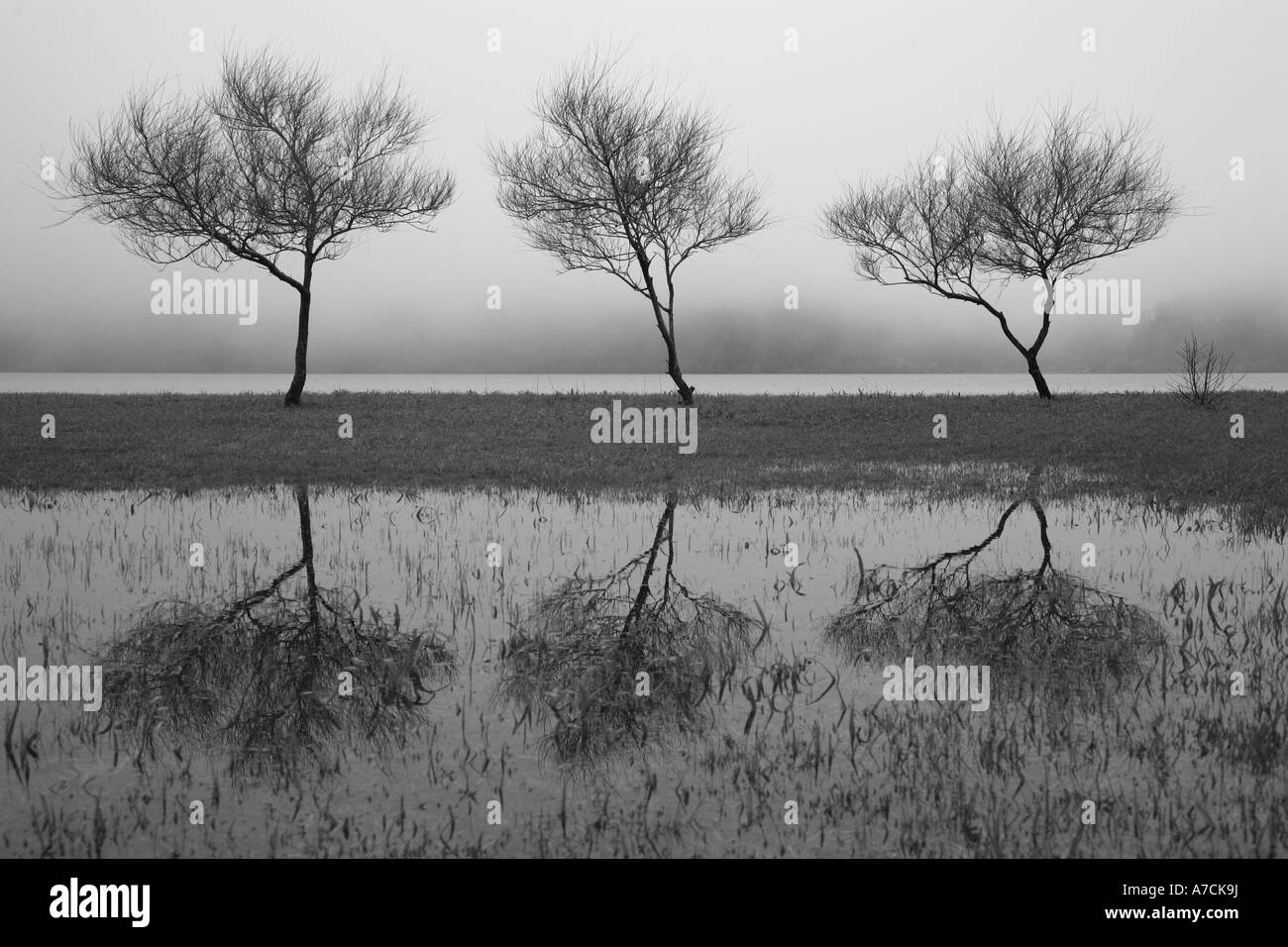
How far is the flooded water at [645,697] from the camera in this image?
5.14 meters

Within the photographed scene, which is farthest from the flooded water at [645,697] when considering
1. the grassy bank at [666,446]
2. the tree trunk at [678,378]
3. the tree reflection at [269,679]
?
the tree trunk at [678,378]

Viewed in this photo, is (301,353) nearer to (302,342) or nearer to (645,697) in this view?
(302,342)

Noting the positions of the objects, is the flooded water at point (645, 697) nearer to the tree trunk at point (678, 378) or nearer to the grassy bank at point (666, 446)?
the grassy bank at point (666, 446)

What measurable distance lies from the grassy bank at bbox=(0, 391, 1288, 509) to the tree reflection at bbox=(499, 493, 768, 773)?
342 inches

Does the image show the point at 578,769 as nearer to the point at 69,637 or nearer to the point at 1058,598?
the point at 69,637

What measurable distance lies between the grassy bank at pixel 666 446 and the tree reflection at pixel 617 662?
28.5 ft

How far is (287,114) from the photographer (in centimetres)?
3491

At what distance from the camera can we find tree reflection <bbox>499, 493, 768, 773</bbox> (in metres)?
6.46

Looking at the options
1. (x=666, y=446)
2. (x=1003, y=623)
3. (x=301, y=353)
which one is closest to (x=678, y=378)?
(x=666, y=446)

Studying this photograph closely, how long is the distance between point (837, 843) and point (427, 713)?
3146 millimetres

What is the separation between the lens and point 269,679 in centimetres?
744

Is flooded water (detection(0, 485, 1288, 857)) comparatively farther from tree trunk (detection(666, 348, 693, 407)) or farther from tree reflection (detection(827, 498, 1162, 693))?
tree trunk (detection(666, 348, 693, 407))

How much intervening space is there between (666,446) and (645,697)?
19463 mm

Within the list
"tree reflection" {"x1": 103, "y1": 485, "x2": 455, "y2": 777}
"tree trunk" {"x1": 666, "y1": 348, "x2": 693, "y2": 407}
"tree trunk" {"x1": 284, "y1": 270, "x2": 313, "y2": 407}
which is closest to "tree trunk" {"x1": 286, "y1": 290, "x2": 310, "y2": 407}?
"tree trunk" {"x1": 284, "y1": 270, "x2": 313, "y2": 407}
